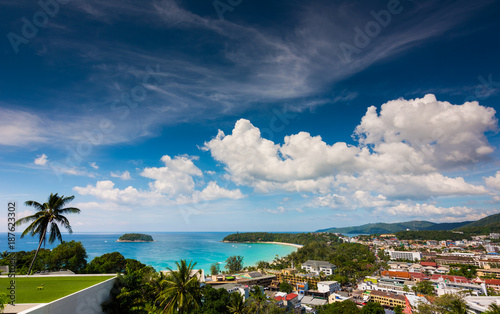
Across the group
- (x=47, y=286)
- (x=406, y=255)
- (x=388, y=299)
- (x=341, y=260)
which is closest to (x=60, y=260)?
(x=47, y=286)

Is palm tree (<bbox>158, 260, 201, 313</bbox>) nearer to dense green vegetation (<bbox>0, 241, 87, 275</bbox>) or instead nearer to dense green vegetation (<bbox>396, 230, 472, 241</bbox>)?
dense green vegetation (<bbox>0, 241, 87, 275</bbox>)

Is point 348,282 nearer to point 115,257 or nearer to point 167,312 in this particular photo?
point 115,257

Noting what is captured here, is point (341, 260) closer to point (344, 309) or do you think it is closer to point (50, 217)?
point (344, 309)

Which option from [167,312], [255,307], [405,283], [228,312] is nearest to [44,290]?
[167,312]

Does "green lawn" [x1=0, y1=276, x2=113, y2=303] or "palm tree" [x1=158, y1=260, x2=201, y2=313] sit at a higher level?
"green lawn" [x1=0, y1=276, x2=113, y2=303]

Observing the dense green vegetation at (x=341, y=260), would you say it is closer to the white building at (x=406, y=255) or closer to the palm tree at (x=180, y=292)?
the white building at (x=406, y=255)

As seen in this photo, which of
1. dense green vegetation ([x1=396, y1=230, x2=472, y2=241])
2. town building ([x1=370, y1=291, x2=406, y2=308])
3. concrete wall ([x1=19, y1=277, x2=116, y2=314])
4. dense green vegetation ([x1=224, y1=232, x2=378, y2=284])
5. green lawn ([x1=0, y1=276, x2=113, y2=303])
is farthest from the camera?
dense green vegetation ([x1=396, y1=230, x2=472, y2=241])

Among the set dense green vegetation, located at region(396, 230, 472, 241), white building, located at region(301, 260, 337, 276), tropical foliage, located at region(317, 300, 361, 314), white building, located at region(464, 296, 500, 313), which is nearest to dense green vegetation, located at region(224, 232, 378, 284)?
white building, located at region(301, 260, 337, 276)
